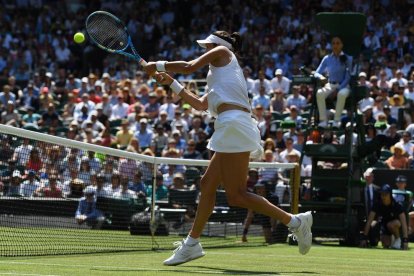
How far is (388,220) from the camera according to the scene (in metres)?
16.6

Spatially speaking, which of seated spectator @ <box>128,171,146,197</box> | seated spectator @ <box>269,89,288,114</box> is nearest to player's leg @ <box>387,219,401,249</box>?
seated spectator @ <box>128,171,146,197</box>

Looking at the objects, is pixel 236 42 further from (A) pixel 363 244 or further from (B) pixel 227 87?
(A) pixel 363 244

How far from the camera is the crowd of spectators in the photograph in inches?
734

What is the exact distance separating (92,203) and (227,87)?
210 inches

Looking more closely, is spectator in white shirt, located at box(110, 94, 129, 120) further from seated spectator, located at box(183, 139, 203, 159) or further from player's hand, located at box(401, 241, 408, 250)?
player's hand, located at box(401, 241, 408, 250)

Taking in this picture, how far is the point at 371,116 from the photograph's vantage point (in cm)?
2172

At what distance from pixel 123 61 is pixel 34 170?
17.7 meters

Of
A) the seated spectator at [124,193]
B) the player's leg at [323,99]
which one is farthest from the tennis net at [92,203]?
the player's leg at [323,99]

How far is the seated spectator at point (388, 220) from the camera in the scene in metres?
16.4

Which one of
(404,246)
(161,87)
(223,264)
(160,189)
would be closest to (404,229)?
(404,246)

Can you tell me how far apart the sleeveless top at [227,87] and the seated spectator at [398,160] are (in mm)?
10504

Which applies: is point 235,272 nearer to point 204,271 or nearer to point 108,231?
point 204,271

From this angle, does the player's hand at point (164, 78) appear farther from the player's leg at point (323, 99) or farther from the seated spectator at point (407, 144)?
the seated spectator at point (407, 144)

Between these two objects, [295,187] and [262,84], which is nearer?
[295,187]
